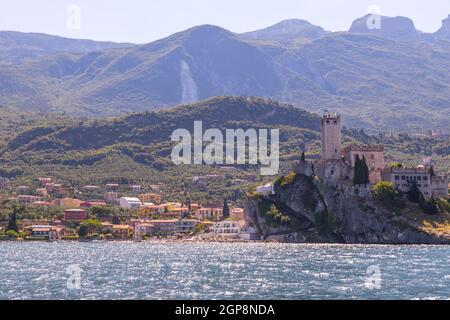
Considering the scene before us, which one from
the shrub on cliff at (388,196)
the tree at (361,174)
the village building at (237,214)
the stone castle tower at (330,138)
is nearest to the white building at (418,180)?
the shrub on cliff at (388,196)

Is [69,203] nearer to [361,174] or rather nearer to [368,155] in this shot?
[368,155]

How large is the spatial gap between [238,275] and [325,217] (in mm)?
60693

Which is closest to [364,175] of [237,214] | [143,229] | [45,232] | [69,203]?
[237,214]

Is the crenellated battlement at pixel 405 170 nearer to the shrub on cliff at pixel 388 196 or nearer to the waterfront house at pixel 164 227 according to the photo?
the shrub on cliff at pixel 388 196

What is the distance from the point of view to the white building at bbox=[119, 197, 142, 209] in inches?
7510

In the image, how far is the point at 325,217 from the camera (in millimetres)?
124250

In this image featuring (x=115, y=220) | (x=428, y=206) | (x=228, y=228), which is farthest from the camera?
(x=115, y=220)

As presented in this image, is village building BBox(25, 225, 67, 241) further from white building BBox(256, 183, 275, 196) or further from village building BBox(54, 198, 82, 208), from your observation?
white building BBox(256, 183, 275, 196)

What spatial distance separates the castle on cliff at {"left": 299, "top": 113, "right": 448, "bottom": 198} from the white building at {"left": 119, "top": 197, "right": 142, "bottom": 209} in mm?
66513

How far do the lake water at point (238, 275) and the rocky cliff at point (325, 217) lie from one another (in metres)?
14.8

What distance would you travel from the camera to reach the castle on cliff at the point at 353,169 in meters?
123

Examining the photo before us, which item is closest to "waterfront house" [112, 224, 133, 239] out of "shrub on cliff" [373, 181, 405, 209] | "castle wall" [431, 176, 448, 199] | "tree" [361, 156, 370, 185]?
"tree" [361, 156, 370, 185]

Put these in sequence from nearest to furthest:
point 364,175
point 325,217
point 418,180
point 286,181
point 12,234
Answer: point 364,175 → point 418,180 → point 325,217 → point 286,181 → point 12,234

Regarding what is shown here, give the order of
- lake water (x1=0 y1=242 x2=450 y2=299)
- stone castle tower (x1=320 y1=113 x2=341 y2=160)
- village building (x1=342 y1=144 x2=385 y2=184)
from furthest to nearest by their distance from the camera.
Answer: stone castle tower (x1=320 y1=113 x2=341 y2=160), village building (x1=342 y1=144 x2=385 y2=184), lake water (x1=0 y1=242 x2=450 y2=299)
